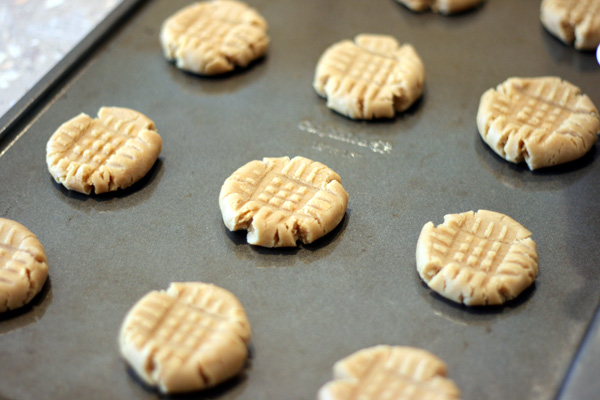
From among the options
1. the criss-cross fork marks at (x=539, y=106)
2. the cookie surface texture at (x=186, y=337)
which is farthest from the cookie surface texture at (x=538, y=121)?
the cookie surface texture at (x=186, y=337)

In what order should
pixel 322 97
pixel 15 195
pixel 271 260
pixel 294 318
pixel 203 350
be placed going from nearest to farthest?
pixel 203 350
pixel 294 318
pixel 271 260
pixel 15 195
pixel 322 97

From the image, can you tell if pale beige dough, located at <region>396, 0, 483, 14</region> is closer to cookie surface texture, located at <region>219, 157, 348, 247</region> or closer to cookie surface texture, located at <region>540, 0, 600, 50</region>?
cookie surface texture, located at <region>540, 0, 600, 50</region>

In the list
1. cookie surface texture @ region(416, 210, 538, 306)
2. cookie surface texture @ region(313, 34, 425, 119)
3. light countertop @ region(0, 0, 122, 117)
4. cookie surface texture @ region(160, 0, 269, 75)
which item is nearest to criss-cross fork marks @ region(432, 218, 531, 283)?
cookie surface texture @ region(416, 210, 538, 306)

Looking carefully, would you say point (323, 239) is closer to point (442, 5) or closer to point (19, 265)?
point (19, 265)

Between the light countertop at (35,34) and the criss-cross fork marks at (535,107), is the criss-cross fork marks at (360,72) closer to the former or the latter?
the criss-cross fork marks at (535,107)

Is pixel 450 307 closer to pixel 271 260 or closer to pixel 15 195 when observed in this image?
pixel 271 260

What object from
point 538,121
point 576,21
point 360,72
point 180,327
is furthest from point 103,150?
point 576,21

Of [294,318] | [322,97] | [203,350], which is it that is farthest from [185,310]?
[322,97]

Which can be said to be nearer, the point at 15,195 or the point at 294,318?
the point at 294,318
